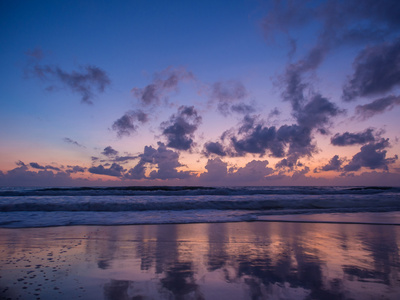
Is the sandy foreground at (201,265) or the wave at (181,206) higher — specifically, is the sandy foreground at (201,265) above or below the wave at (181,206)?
below

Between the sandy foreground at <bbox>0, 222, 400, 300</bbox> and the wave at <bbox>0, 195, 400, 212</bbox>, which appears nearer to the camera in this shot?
the sandy foreground at <bbox>0, 222, 400, 300</bbox>

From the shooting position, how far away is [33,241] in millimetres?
5324

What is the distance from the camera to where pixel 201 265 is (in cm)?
367

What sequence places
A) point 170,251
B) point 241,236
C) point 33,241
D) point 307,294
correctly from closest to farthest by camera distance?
point 307,294
point 170,251
point 33,241
point 241,236

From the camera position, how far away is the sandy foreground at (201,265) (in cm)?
275

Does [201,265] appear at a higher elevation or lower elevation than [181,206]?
lower

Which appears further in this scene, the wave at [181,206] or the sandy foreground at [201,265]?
the wave at [181,206]

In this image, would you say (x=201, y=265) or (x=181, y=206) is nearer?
(x=201, y=265)

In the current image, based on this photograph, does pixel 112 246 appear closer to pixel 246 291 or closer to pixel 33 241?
pixel 33 241

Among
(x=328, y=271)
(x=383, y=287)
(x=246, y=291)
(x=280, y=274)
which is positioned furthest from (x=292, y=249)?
(x=246, y=291)

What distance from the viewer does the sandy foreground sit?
2.75 meters

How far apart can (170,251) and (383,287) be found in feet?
10.4

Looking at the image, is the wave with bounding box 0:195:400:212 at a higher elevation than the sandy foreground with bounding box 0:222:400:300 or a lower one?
higher

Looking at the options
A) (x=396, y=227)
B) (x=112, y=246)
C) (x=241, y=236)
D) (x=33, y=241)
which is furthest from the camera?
(x=396, y=227)
